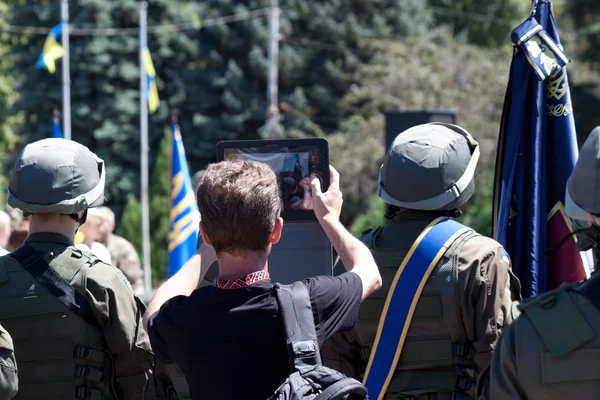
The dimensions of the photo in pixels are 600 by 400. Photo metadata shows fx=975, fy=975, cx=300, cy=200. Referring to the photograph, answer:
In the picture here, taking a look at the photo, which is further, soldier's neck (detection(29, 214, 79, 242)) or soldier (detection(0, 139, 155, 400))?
soldier's neck (detection(29, 214, 79, 242))

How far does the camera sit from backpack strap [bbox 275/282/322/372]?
284 centimetres

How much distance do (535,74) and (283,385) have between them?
2539mm

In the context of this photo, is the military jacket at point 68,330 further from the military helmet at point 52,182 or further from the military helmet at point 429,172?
the military helmet at point 429,172

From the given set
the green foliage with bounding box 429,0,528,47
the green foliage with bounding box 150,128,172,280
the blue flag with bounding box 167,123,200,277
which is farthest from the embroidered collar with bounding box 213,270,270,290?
the green foliage with bounding box 429,0,528,47

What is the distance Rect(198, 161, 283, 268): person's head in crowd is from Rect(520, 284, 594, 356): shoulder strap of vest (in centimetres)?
82

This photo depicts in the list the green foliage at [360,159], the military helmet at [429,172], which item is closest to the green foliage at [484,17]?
the green foliage at [360,159]

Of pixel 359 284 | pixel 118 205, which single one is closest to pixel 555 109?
pixel 359 284

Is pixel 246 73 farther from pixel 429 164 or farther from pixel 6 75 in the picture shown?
pixel 429 164

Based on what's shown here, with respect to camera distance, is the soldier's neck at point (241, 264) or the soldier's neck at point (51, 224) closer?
the soldier's neck at point (241, 264)

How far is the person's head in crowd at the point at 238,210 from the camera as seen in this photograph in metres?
2.95

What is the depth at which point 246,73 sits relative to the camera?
117ft

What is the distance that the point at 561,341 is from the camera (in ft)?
8.63

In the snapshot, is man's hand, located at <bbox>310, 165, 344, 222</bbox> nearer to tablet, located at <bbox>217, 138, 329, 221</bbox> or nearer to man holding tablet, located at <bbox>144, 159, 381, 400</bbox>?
tablet, located at <bbox>217, 138, 329, 221</bbox>

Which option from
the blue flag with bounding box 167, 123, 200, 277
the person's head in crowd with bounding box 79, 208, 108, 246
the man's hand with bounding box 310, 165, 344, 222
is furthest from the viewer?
the blue flag with bounding box 167, 123, 200, 277
